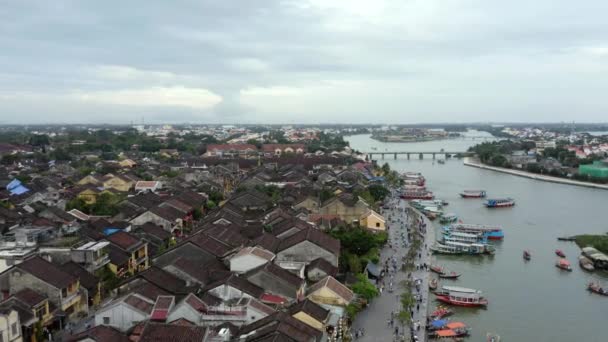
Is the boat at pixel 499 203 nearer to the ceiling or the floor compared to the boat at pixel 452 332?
nearer to the floor

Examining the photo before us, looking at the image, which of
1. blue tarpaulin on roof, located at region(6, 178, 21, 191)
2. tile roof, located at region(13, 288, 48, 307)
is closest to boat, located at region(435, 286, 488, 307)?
tile roof, located at region(13, 288, 48, 307)

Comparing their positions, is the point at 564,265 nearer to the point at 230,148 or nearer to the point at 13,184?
the point at 13,184

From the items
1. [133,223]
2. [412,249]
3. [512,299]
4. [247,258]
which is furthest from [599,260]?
[133,223]

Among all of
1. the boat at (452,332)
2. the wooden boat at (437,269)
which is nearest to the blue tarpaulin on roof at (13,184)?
the wooden boat at (437,269)

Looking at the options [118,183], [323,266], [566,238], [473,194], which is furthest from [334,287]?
[473,194]

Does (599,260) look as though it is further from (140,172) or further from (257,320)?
(140,172)

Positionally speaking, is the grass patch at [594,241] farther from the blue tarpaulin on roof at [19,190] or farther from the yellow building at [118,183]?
the blue tarpaulin on roof at [19,190]
